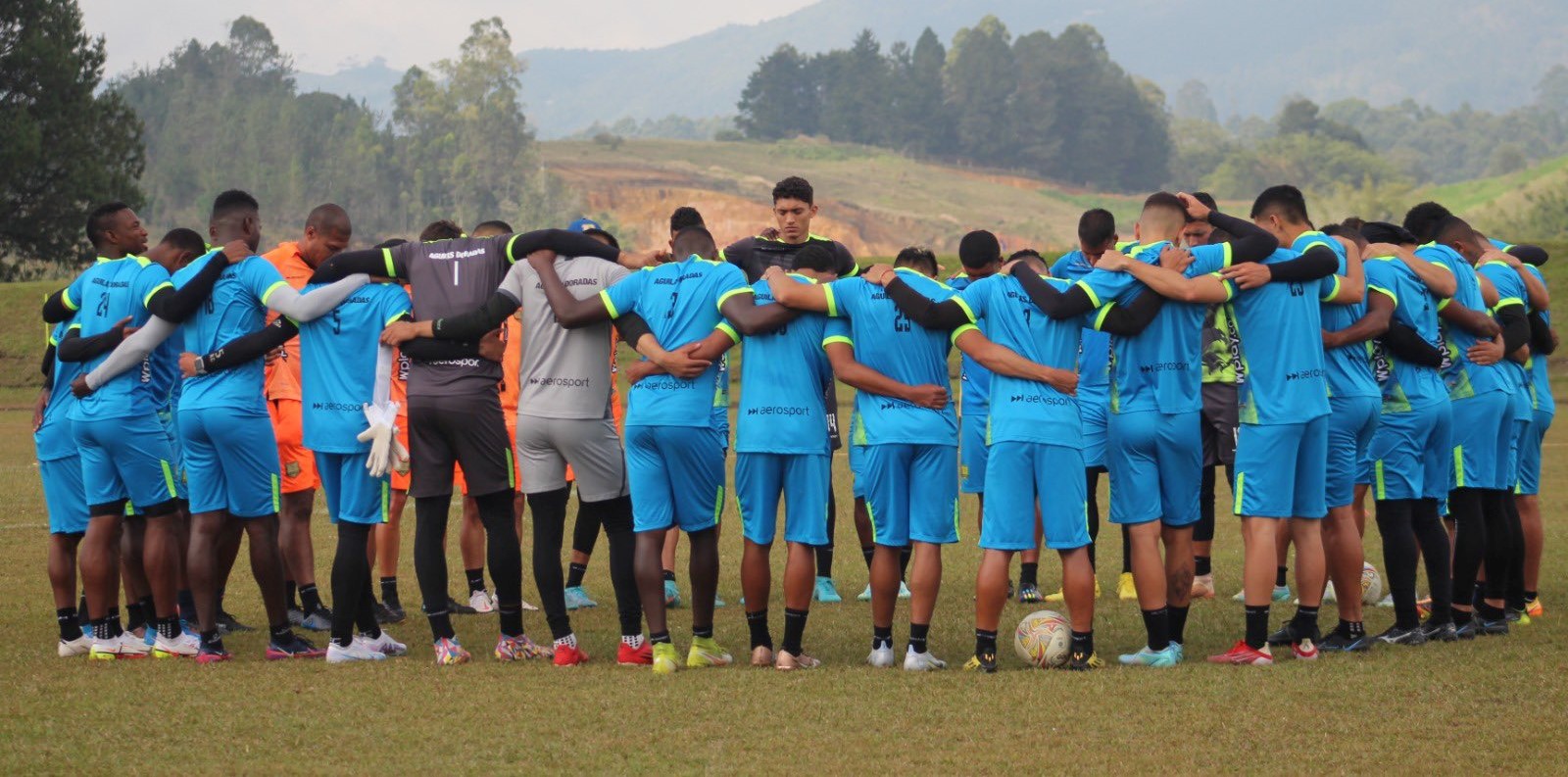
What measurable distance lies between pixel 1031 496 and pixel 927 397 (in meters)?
0.76

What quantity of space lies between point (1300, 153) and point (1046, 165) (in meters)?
23.1

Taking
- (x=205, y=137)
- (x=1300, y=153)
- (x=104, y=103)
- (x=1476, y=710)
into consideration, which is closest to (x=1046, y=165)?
(x=1300, y=153)

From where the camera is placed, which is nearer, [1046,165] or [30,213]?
[30,213]

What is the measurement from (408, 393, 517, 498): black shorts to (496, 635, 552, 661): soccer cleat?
33.8 inches

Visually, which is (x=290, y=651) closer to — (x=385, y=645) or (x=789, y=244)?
(x=385, y=645)

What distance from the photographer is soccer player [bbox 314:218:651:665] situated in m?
8.84

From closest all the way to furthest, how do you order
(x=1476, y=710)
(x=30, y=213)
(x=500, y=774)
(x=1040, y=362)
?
(x=500, y=774) → (x=1476, y=710) → (x=1040, y=362) → (x=30, y=213)

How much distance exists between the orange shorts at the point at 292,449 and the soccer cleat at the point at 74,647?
1.55m

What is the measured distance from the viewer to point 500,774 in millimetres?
6469

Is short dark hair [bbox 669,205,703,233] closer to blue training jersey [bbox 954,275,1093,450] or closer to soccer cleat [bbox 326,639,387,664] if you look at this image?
blue training jersey [bbox 954,275,1093,450]

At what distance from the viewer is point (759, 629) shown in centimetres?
889

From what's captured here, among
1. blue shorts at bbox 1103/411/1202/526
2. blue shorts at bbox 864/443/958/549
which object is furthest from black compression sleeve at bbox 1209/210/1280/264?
blue shorts at bbox 864/443/958/549

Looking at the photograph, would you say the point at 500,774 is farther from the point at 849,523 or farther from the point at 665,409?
Answer: the point at 849,523

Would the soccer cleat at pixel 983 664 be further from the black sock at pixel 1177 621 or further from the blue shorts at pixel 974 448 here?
the blue shorts at pixel 974 448
